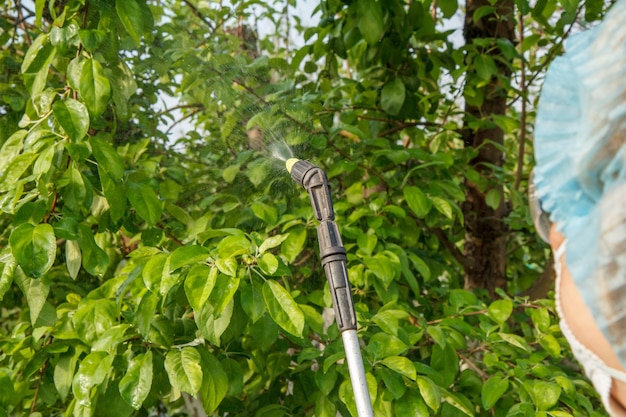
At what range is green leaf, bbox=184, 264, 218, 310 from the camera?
98cm

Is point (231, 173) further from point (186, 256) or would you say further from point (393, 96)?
point (186, 256)

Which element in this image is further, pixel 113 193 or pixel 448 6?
pixel 448 6

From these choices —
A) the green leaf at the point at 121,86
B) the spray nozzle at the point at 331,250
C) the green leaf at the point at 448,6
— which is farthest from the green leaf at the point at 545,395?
the green leaf at the point at 448,6

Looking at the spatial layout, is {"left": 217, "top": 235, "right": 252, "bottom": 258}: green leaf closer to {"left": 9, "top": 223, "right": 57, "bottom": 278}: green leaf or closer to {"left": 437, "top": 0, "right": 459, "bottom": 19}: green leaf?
{"left": 9, "top": 223, "right": 57, "bottom": 278}: green leaf

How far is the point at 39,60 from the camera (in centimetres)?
124

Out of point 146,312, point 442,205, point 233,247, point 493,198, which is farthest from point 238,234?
point 493,198

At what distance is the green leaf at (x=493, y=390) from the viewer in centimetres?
122

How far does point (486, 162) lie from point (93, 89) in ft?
4.21

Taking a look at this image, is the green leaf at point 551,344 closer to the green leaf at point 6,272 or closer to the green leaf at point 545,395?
the green leaf at point 545,395

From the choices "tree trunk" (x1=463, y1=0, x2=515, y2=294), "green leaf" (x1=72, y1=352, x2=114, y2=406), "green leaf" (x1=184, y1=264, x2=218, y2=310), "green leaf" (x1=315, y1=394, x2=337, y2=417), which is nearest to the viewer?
"green leaf" (x1=184, y1=264, x2=218, y2=310)

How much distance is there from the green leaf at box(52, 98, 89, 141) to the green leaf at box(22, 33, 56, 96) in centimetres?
13

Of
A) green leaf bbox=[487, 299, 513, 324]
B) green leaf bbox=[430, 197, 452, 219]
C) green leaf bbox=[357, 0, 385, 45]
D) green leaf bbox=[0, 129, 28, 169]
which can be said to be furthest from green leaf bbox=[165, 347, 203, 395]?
green leaf bbox=[357, 0, 385, 45]

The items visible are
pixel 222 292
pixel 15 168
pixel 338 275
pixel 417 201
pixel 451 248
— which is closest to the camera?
pixel 338 275

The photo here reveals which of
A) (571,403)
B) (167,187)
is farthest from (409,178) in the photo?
(571,403)
